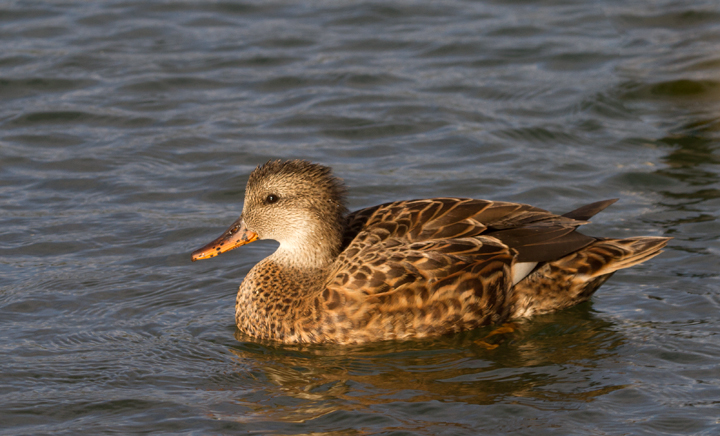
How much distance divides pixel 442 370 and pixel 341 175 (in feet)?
13.2

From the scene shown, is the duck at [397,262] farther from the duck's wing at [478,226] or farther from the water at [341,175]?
the water at [341,175]

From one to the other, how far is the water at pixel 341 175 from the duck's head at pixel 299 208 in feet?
2.60

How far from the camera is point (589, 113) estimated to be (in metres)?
11.7

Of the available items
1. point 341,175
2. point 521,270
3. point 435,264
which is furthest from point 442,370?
point 341,175

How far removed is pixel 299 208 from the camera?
726cm

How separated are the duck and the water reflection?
0.13 metres

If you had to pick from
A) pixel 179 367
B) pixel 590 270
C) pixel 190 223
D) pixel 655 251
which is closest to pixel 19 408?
pixel 179 367


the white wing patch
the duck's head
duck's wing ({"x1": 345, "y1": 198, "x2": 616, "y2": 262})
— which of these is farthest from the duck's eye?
the white wing patch

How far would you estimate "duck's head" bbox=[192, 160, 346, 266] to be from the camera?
724 centimetres

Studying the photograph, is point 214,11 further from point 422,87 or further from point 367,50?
point 422,87

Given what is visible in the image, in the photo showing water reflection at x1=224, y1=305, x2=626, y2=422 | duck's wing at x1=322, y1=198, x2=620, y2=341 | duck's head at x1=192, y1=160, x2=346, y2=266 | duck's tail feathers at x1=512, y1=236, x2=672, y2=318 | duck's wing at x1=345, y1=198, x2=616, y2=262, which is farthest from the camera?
duck's tail feathers at x1=512, y1=236, x2=672, y2=318

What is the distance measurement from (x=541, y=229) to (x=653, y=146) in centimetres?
417

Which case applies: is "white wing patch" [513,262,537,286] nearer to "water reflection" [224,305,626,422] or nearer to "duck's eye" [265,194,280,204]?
"water reflection" [224,305,626,422]

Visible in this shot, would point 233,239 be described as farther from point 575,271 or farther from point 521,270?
point 575,271
